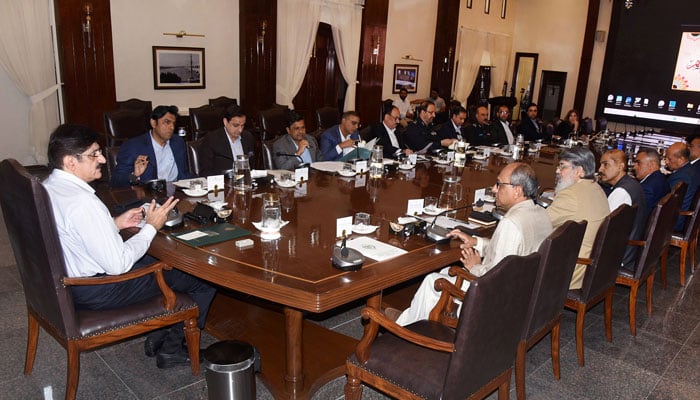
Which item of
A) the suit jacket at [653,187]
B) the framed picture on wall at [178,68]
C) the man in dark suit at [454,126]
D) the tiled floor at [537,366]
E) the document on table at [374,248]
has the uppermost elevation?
the framed picture on wall at [178,68]

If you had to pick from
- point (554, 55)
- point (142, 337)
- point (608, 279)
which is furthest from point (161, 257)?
point (554, 55)

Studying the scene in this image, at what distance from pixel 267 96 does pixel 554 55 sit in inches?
306

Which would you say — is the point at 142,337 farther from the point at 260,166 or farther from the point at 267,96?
the point at 267,96

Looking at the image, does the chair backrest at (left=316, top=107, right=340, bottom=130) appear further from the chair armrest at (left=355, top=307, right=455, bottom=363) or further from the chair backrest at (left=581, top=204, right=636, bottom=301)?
the chair armrest at (left=355, top=307, right=455, bottom=363)

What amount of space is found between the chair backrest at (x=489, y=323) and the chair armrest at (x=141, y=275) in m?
1.30

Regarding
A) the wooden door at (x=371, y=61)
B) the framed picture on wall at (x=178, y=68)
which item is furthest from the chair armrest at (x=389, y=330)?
the wooden door at (x=371, y=61)

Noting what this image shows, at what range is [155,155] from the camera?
3.90 meters

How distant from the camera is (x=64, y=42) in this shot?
20.3ft

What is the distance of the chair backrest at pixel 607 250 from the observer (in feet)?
8.99

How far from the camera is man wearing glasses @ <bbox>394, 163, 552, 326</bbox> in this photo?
2330 millimetres

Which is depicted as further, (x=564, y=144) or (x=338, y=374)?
(x=564, y=144)

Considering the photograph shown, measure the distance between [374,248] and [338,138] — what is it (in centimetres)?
261

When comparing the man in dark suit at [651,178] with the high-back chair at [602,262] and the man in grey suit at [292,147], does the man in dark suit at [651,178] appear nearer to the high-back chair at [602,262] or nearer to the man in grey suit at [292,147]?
the high-back chair at [602,262]

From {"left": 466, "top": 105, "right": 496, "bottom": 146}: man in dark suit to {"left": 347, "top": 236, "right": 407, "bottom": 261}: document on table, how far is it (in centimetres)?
424
